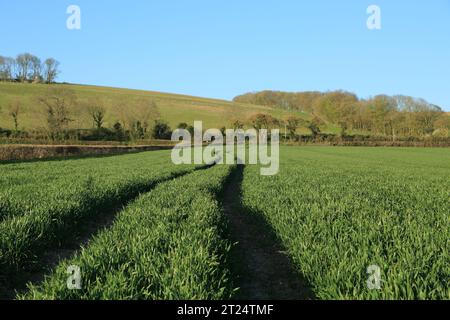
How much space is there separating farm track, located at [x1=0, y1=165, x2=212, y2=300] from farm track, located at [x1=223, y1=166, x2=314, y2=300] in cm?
260

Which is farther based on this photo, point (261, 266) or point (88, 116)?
point (88, 116)

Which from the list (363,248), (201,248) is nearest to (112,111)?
(201,248)

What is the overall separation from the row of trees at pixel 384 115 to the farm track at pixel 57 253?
89463mm

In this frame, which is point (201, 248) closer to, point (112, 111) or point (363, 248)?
point (363, 248)

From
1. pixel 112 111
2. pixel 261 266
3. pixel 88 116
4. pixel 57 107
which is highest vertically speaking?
pixel 112 111

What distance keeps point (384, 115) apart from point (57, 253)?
4285 inches

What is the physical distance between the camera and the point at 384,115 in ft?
347

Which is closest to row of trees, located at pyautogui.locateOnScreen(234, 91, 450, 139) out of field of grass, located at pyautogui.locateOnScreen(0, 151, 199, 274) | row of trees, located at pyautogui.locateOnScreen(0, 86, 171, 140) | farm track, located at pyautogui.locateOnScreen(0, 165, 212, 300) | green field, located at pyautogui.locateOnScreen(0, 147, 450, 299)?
row of trees, located at pyautogui.locateOnScreen(0, 86, 171, 140)

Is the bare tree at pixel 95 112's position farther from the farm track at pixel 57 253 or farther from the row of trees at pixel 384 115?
the farm track at pixel 57 253

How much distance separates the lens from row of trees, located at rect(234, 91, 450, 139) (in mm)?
102000

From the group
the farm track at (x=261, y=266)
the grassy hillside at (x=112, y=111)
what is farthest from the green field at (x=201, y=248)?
the grassy hillside at (x=112, y=111)

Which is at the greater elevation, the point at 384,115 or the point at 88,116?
the point at 384,115

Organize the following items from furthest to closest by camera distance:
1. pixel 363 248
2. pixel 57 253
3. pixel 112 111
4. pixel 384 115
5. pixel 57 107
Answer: pixel 384 115 → pixel 112 111 → pixel 57 107 → pixel 57 253 → pixel 363 248

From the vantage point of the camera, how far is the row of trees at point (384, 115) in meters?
102
